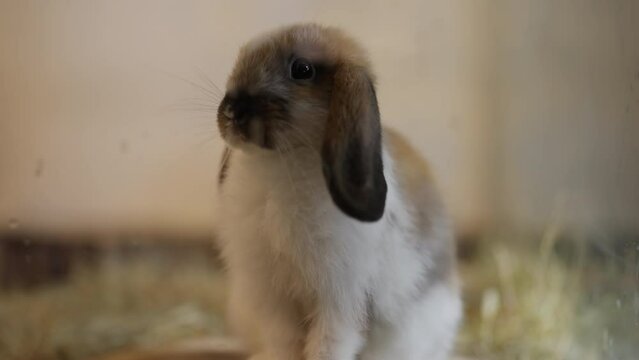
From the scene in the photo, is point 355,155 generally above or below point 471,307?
above

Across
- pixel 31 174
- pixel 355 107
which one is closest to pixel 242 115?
pixel 355 107

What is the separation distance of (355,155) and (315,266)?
0.60ft

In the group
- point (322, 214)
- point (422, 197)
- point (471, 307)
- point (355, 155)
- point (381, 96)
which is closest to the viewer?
point (355, 155)

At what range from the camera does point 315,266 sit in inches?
41.4

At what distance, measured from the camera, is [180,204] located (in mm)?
1729

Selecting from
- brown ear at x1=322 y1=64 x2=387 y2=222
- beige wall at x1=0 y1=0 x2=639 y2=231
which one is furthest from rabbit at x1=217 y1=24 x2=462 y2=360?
beige wall at x1=0 y1=0 x2=639 y2=231

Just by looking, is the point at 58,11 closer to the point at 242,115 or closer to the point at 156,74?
the point at 156,74

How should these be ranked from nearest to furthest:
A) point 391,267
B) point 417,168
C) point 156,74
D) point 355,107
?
point 355,107 < point 391,267 < point 417,168 < point 156,74

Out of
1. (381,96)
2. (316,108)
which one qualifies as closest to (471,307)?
(381,96)

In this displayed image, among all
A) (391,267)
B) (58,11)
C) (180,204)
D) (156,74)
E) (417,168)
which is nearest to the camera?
(391,267)

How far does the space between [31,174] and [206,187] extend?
0.34 metres

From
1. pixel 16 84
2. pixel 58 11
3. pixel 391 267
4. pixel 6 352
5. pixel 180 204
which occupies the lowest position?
pixel 6 352

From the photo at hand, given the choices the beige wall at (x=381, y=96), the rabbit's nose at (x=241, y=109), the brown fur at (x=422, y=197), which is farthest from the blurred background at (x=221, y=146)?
the rabbit's nose at (x=241, y=109)

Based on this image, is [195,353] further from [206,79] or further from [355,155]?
[355,155]
